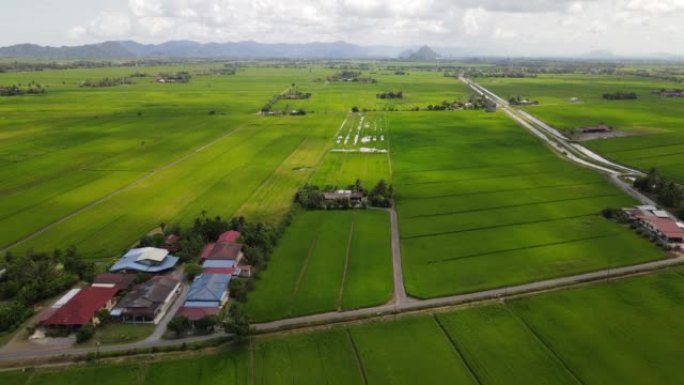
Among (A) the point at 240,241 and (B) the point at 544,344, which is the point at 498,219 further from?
(A) the point at 240,241

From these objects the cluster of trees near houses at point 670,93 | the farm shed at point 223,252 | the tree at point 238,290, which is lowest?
the tree at point 238,290

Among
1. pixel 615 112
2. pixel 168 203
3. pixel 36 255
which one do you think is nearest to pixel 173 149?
pixel 168 203

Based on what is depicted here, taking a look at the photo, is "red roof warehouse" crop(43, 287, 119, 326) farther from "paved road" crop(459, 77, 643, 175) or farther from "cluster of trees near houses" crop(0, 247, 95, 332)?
"paved road" crop(459, 77, 643, 175)

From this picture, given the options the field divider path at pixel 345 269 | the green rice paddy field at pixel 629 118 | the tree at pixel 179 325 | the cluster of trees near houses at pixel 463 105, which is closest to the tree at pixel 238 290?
the tree at pixel 179 325

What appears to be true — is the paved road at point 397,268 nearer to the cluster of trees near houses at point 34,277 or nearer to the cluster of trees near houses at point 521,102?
the cluster of trees near houses at point 34,277

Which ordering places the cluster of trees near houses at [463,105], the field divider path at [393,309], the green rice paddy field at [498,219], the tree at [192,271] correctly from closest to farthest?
1. the field divider path at [393,309]
2. the tree at [192,271]
3. the green rice paddy field at [498,219]
4. the cluster of trees near houses at [463,105]
